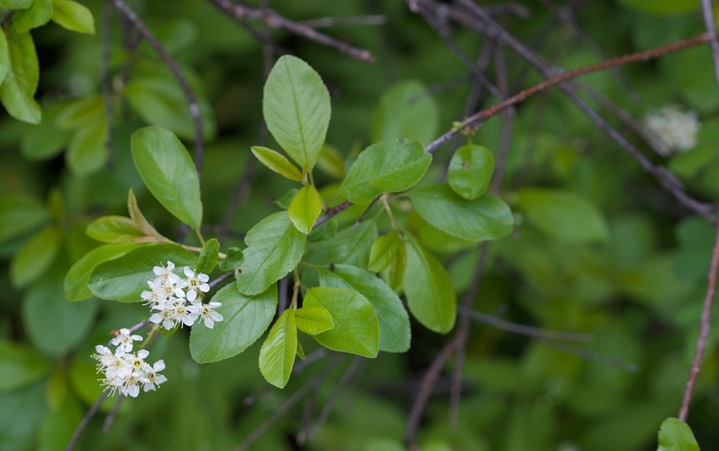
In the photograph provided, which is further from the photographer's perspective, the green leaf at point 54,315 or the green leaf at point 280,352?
the green leaf at point 54,315

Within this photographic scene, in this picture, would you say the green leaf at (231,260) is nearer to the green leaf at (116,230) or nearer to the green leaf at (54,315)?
the green leaf at (116,230)

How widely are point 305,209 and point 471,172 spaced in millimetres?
245

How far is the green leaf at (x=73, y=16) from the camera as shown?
108 centimetres

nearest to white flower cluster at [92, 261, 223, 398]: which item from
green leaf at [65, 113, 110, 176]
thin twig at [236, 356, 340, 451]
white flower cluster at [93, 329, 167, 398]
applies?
white flower cluster at [93, 329, 167, 398]

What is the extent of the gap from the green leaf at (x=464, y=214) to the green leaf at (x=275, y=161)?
0.59ft

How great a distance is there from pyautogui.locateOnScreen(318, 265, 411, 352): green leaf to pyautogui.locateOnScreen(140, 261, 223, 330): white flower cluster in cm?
16

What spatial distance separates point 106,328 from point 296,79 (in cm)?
85

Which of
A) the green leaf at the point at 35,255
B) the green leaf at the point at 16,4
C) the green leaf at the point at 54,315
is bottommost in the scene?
the green leaf at the point at 54,315

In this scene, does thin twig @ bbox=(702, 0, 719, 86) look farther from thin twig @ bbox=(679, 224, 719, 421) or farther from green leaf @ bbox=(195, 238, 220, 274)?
green leaf @ bbox=(195, 238, 220, 274)

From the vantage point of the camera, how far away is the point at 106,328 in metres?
1.56

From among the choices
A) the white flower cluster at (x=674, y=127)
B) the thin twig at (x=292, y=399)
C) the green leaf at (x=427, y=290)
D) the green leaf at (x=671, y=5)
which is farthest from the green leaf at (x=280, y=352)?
the white flower cluster at (x=674, y=127)

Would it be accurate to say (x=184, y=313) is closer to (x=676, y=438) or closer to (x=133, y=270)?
(x=133, y=270)

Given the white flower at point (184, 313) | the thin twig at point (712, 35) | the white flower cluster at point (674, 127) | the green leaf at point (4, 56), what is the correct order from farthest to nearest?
the white flower cluster at point (674, 127), the thin twig at point (712, 35), the green leaf at point (4, 56), the white flower at point (184, 313)

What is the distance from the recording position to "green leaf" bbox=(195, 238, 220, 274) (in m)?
0.88
